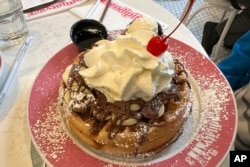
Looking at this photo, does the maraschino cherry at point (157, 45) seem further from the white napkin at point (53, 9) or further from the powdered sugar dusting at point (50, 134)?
the white napkin at point (53, 9)

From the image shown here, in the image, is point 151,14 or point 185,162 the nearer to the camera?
point 185,162

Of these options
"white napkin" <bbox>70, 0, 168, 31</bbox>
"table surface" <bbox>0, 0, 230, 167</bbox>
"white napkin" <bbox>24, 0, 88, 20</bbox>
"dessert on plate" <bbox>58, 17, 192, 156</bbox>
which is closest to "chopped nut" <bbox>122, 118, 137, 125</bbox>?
"dessert on plate" <bbox>58, 17, 192, 156</bbox>

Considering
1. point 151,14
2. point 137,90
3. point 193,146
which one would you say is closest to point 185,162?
point 193,146

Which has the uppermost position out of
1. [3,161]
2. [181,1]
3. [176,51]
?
[176,51]

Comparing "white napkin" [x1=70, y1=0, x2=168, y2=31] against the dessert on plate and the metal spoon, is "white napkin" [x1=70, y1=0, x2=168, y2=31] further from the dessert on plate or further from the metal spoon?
the dessert on plate

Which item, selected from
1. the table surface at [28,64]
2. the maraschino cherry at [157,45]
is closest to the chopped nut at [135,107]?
the maraschino cherry at [157,45]

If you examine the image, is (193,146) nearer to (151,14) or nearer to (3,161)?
(3,161)
